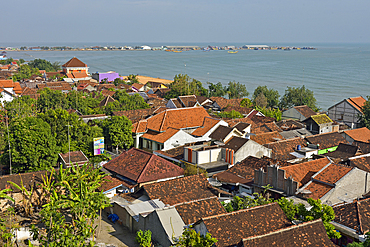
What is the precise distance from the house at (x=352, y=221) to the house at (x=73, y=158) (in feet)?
61.5

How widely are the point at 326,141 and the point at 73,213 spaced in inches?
1021

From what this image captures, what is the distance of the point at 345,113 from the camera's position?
53062mm

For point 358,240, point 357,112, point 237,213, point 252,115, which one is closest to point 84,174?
point 237,213

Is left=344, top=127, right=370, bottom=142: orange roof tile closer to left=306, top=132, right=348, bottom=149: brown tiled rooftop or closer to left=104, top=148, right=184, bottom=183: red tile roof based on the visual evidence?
left=306, top=132, right=348, bottom=149: brown tiled rooftop

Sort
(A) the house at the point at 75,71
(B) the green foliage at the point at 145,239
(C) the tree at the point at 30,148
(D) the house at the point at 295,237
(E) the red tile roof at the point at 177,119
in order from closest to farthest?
1. (D) the house at the point at 295,237
2. (B) the green foliage at the point at 145,239
3. (C) the tree at the point at 30,148
4. (E) the red tile roof at the point at 177,119
5. (A) the house at the point at 75,71

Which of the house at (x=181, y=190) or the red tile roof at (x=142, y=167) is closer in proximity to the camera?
the house at (x=181, y=190)

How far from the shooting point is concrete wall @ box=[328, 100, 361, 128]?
5169 centimetres

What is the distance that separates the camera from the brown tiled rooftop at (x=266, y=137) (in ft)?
116

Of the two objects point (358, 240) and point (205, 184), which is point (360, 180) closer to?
point (358, 240)

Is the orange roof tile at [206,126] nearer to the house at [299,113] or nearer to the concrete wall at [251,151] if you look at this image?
the concrete wall at [251,151]

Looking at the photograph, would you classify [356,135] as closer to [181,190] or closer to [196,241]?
[181,190]

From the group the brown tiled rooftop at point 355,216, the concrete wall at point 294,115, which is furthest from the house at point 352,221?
the concrete wall at point 294,115

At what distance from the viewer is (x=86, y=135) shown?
3331 cm

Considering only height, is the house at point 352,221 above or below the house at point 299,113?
above
